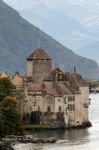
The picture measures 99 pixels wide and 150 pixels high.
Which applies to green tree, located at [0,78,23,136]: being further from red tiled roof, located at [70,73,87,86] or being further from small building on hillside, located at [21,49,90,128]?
red tiled roof, located at [70,73,87,86]

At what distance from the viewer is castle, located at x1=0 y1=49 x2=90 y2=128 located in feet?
A: 337

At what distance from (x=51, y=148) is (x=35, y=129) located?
18.5 meters

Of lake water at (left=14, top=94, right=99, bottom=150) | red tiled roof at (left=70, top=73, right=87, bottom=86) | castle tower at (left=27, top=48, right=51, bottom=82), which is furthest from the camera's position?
castle tower at (left=27, top=48, right=51, bottom=82)

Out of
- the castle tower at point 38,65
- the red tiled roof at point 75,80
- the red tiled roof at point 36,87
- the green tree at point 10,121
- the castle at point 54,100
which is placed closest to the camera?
the green tree at point 10,121

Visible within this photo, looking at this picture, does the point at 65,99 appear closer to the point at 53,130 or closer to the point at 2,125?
the point at 53,130

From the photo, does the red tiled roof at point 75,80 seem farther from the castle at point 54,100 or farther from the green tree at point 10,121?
the green tree at point 10,121

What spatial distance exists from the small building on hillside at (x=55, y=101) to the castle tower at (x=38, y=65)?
271 cm

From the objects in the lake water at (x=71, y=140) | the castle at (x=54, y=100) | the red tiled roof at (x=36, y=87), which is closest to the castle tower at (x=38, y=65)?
the castle at (x=54, y=100)

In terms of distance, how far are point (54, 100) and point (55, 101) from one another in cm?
16

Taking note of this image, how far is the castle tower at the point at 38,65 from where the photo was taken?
363 ft

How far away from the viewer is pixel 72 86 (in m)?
108

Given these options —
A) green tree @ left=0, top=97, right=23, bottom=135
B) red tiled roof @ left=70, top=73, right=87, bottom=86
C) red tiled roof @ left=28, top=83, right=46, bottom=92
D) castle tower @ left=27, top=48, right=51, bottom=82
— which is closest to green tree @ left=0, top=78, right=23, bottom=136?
green tree @ left=0, top=97, right=23, bottom=135

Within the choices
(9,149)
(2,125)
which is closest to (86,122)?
(2,125)

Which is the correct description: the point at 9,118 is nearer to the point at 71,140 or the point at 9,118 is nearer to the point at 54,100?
the point at 71,140
